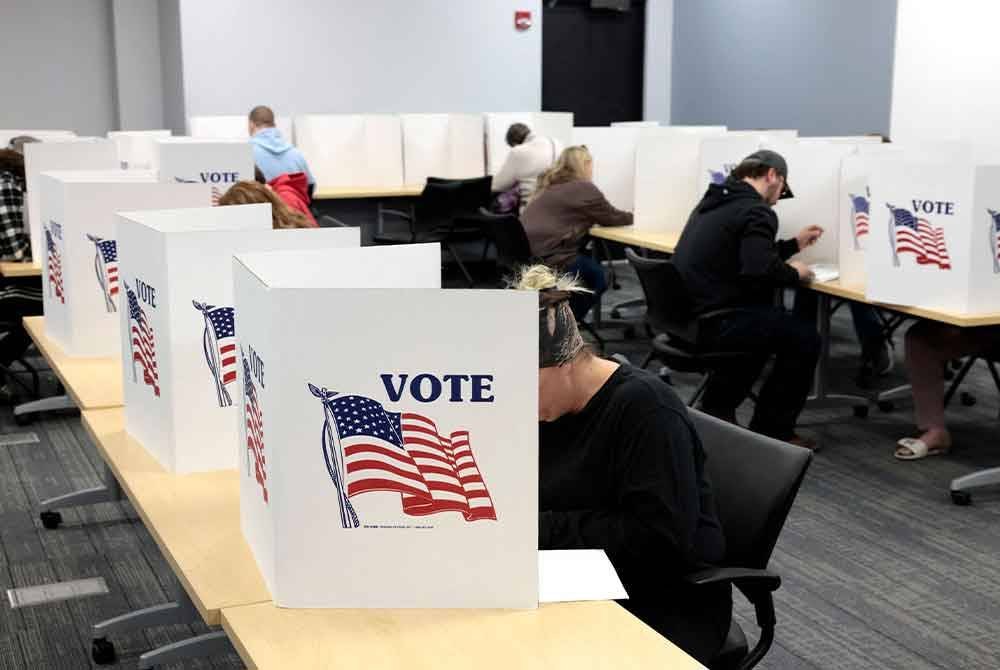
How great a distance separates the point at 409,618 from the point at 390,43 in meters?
8.43

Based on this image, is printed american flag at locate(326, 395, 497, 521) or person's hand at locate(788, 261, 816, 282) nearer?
printed american flag at locate(326, 395, 497, 521)

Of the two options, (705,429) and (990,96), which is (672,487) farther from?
(990,96)

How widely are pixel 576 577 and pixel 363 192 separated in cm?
697

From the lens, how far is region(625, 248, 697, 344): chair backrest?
180 inches

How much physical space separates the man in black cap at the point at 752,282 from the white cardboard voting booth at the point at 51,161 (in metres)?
2.48

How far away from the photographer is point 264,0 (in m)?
9.12

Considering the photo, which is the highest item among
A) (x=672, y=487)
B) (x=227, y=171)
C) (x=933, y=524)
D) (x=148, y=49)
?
(x=148, y=49)

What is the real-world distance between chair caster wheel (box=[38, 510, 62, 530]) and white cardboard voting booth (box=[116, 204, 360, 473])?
1.63 metres

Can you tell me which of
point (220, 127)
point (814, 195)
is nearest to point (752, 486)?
point (814, 195)

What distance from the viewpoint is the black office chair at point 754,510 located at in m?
2.09

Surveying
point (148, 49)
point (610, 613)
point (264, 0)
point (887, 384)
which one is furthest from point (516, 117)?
point (610, 613)

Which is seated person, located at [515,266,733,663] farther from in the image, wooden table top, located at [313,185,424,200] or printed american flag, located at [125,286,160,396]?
wooden table top, located at [313,185,424,200]

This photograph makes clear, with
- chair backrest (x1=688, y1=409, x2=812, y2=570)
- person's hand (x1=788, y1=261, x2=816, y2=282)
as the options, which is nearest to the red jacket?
person's hand (x1=788, y1=261, x2=816, y2=282)

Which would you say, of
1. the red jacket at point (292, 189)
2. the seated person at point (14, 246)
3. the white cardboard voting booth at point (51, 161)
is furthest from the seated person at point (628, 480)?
the seated person at point (14, 246)
